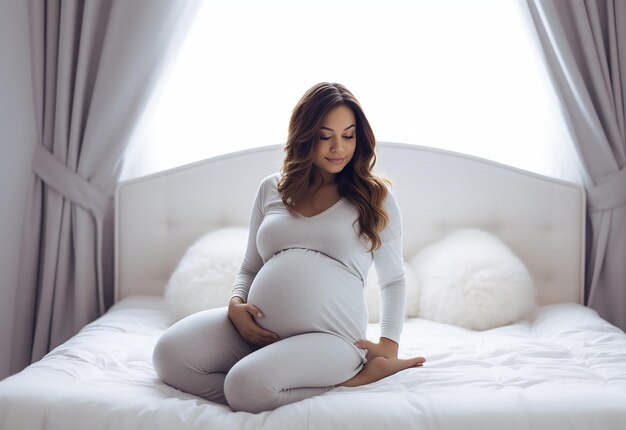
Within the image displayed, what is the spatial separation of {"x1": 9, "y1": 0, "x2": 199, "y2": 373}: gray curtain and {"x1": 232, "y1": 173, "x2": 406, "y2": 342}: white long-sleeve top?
1.01 m

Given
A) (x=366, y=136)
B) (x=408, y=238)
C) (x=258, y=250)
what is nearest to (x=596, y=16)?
(x=408, y=238)

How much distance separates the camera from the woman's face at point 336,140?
180 centimetres

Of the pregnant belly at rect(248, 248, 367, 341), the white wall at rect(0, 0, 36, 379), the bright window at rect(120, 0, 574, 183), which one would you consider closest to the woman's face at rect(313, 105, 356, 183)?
the pregnant belly at rect(248, 248, 367, 341)

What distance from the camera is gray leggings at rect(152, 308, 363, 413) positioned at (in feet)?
5.10

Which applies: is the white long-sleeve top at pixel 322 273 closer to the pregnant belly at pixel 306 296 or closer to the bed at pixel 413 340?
the pregnant belly at pixel 306 296

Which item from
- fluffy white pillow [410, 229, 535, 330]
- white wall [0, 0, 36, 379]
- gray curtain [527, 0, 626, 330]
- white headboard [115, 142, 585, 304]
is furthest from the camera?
white wall [0, 0, 36, 379]

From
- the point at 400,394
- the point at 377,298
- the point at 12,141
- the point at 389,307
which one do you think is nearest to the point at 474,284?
the point at 377,298

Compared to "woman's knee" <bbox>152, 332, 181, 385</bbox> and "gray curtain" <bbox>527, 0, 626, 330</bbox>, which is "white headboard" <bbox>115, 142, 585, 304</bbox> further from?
"woman's knee" <bbox>152, 332, 181, 385</bbox>

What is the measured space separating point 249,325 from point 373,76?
1.44m

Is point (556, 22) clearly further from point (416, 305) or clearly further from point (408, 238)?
point (416, 305)

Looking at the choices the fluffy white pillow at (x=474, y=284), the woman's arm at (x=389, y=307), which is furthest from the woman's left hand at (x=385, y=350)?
the fluffy white pillow at (x=474, y=284)

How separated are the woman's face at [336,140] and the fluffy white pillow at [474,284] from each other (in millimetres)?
827

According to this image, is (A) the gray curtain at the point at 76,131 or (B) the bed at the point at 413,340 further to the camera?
(A) the gray curtain at the point at 76,131

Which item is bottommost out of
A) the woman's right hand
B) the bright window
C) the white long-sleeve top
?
the woman's right hand
